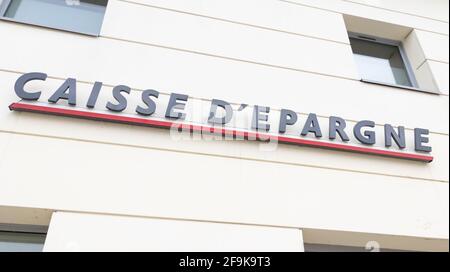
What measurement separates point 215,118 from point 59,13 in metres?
2.29

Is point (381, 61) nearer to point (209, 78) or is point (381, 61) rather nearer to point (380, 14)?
point (380, 14)

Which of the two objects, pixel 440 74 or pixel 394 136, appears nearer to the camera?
pixel 394 136

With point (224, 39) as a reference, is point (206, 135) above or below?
below

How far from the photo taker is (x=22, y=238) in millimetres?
2504

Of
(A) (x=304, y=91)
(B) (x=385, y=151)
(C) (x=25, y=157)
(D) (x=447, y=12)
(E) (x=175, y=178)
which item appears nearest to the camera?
(C) (x=25, y=157)

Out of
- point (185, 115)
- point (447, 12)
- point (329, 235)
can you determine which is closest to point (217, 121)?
point (185, 115)

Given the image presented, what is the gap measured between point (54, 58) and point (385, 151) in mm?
3492

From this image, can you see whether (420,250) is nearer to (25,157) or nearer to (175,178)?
(175,178)

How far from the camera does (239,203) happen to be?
2.73 meters

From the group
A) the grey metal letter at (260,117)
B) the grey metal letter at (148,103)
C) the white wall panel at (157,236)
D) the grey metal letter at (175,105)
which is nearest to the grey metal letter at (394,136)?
the grey metal letter at (260,117)

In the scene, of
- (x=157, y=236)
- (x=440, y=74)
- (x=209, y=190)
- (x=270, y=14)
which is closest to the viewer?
(x=157, y=236)

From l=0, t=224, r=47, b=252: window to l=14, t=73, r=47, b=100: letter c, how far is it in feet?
3.58

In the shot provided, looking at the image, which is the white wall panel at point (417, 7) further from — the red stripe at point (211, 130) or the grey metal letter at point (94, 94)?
the grey metal letter at point (94, 94)

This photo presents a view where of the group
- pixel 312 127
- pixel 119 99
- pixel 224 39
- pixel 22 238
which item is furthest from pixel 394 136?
pixel 22 238
